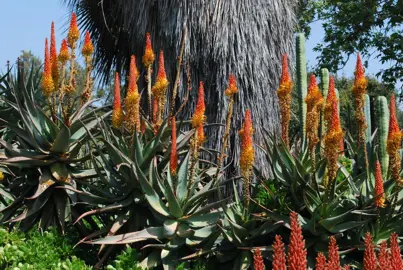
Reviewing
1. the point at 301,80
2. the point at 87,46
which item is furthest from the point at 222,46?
the point at 87,46

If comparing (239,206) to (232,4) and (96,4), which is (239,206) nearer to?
(232,4)

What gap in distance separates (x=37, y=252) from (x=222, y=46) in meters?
4.72

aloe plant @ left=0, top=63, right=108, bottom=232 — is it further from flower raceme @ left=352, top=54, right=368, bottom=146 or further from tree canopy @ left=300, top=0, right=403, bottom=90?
tree canopy @ left=300, top=0, right=403, bottom=90

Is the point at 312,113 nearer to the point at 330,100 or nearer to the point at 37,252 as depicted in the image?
the point at 330,100

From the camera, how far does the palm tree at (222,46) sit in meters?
8.29

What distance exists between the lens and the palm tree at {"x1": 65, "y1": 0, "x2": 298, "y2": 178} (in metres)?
8.29

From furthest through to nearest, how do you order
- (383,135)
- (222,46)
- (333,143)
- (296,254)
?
(222,46) → (383,135) → (333,143) → (296,254)

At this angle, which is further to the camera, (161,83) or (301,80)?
(301,80)

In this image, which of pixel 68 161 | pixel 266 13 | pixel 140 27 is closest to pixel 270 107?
pixel 266 13

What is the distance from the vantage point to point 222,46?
27.2ft

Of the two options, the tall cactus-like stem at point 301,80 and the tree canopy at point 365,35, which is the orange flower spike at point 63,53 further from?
the tree canopy at point 365,35

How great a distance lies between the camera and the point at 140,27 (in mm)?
8719

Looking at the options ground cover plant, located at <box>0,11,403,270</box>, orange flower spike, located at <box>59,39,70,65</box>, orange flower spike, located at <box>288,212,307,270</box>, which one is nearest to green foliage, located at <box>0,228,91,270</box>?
ground cover plant, located at <box>0,11,403,270</box>

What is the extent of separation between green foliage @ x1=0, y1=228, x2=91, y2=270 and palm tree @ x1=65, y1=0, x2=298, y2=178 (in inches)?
153
